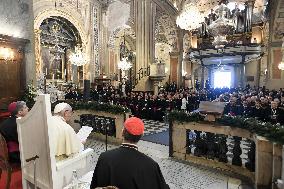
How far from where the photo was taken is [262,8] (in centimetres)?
2473

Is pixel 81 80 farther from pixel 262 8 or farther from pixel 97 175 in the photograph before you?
pixel 262 8

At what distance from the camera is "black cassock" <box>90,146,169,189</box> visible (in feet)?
7.84

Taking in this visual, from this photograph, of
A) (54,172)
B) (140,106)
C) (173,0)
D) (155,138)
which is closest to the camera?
(54,172)

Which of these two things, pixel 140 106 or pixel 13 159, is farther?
pixel 140 106

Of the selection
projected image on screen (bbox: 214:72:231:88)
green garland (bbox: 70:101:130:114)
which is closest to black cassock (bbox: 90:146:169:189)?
green garland (bbox: 70:101:130:114)

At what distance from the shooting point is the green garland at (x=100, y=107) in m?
7.56

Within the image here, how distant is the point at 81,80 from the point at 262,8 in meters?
19.1

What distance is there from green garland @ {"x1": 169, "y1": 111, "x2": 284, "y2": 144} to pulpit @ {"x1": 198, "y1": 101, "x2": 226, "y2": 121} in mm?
125

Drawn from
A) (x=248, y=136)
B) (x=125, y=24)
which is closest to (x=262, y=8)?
(x=125, y=24)

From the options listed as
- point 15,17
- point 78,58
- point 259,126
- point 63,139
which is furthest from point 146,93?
point 63,139

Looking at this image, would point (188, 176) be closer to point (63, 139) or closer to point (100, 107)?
point (63, 139)

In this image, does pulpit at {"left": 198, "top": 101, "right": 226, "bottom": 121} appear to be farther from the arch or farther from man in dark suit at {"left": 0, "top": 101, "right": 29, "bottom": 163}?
the arch

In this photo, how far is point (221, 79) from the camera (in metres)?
30.5

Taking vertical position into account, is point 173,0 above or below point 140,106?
above
